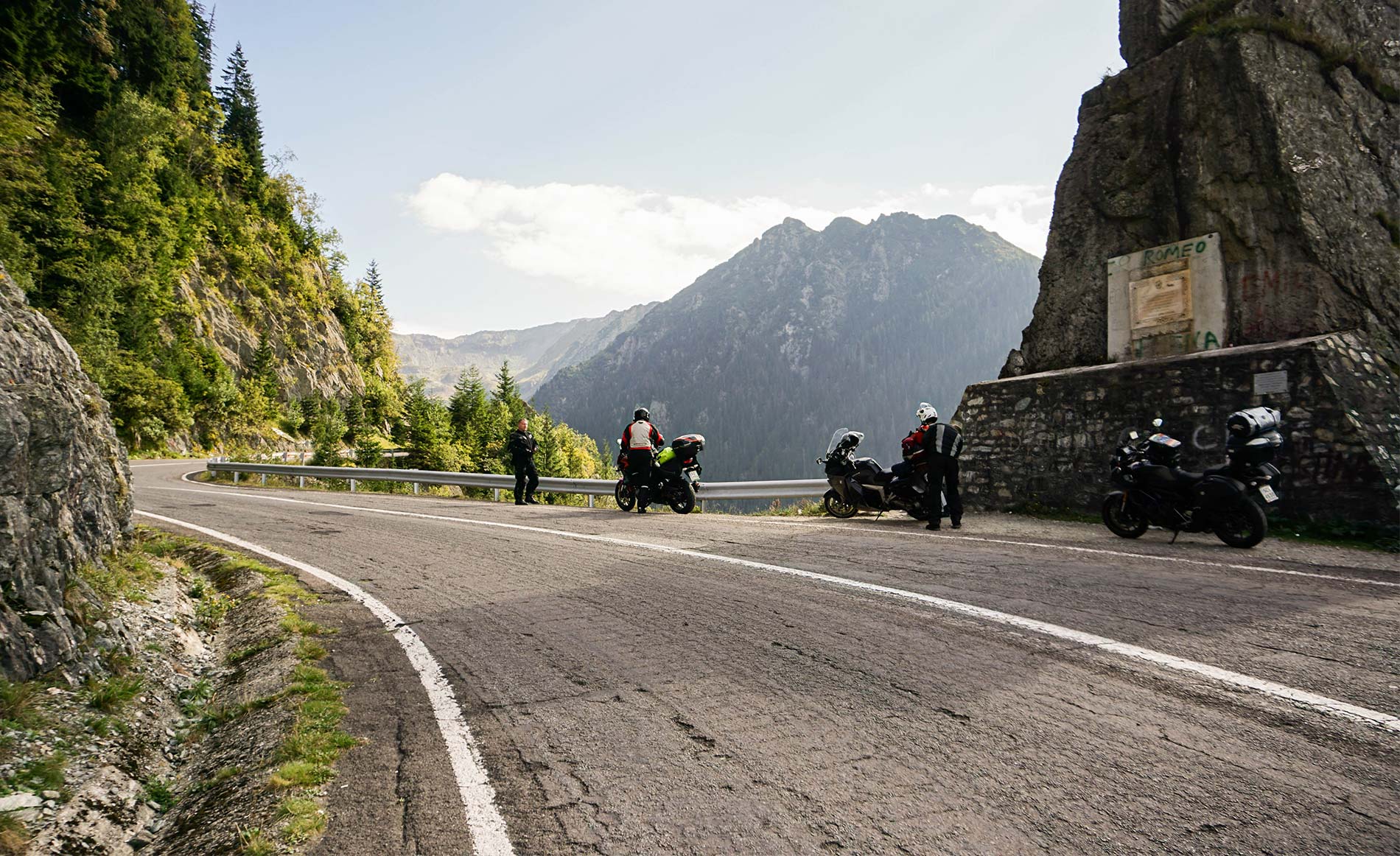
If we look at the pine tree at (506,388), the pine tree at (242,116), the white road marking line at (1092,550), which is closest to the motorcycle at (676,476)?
the white road marking line at (1092,550)

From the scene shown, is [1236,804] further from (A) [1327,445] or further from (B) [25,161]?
(B) [25,161]

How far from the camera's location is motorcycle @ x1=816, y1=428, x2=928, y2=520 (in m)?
10.6

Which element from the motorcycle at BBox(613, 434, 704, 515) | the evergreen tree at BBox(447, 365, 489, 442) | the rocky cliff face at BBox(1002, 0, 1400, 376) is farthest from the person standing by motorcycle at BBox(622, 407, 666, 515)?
the evergreen tree at BBox(447, 365, 489, 442)

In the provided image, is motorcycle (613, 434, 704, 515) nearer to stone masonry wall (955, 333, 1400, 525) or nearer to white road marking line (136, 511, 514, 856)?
stone masonry wall (955, 333, 1400, 525)

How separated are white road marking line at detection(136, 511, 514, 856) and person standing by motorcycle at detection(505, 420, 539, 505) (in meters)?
9.34

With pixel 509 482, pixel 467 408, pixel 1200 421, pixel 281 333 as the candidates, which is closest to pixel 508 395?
pixel 467 408

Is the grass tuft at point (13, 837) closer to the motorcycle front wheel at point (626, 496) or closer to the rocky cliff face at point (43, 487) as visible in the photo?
the rocky cliff face at point (43, 487)

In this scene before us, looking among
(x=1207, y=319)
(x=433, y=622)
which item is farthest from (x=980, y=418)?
(x=433, y=622)

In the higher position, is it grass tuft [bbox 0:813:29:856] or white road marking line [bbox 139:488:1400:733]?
white road marking line [bbox 139:488:1400:733]

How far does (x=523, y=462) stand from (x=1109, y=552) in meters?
11.6

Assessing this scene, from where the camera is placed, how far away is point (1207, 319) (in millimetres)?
10281

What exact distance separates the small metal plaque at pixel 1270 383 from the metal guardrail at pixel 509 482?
6.10 metres

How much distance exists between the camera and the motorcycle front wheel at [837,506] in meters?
11.9

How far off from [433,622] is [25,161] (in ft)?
131
